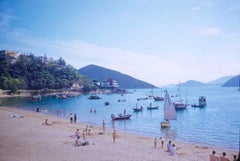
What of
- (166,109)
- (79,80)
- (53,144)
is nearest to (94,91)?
(79,80)

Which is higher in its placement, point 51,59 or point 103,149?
point 51,59

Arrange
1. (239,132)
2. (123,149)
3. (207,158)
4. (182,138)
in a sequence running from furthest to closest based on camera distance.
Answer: (239,132), (182,138), (123,149), (207,158)

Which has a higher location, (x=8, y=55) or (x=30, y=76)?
(x=8, y=55)

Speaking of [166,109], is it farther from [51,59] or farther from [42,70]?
[51,59]

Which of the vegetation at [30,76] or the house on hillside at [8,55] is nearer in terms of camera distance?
the vegetation at [30,76]

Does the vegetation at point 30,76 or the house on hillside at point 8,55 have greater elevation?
the house on hillside at point 8,55

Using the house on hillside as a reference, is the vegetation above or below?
below

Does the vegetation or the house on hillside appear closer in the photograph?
the vegetation

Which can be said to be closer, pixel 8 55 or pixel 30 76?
pixel 30 76

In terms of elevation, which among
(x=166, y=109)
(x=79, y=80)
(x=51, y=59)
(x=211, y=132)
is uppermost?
(x=51, y=59)

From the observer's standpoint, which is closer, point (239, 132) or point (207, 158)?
point (207, 158)

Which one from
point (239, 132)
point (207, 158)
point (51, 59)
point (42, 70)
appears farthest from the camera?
point (51, 59)

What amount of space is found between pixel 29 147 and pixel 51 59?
18193cm

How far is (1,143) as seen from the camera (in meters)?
21.8
